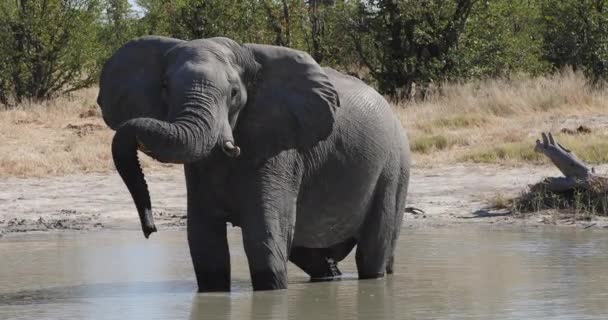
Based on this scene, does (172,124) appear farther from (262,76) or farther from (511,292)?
(511,292)

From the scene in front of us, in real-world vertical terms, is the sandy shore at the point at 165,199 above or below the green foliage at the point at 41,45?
above

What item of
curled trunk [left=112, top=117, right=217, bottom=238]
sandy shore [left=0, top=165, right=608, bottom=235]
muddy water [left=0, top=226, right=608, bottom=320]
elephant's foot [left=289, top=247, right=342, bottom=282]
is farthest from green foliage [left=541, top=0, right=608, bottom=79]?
curled trunk [left=112, top=117, right=217, bottom=238]

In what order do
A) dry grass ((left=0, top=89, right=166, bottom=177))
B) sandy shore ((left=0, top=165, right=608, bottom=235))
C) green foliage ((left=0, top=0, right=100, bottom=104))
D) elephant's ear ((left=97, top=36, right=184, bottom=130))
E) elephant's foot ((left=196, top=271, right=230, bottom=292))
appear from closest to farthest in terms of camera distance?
elephant's ear ((left=97, top=36, right=184, bottom=130)) < elephant's foot ((left=196, top=271, right=230, bottom=292)) < sandy shore ((left=0, top=165, right=608, bottom=235)) < dry grass ((left=0, top=89, right=166, bottom=177)) < green foliage ((left=0, top=0, right=100, bottom=104))

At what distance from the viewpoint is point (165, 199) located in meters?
15.0

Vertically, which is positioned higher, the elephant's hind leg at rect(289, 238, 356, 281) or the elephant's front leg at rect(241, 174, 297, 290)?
the elephant's front leg at rect(241, 174, 297, 290)

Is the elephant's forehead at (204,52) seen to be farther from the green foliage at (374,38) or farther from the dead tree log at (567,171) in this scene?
the green foliage at (374,38)

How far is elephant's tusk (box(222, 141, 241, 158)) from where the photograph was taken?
7.71 metres

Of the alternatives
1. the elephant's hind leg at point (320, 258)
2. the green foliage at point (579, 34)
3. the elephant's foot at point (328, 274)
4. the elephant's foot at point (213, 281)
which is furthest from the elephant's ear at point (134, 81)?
the green foliage at point (579, 34)

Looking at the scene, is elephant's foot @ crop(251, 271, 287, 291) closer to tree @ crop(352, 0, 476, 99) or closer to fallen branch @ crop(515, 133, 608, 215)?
fallen branch @ crop(515, 133, 608, 215)

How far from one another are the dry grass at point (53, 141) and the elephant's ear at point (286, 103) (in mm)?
7751

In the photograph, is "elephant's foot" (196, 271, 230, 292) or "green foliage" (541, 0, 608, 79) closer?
"elephant's foot" (196, 271, 230, 292)

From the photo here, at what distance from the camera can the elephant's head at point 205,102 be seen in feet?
23.8

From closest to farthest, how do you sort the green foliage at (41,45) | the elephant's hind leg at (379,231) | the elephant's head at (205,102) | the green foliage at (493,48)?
the elephant's head at (205,102)
the elephant's hind leg at (379,231)
the green foliage at (41,45)
the green foliage at (493,48)

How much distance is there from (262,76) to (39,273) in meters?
3.20
